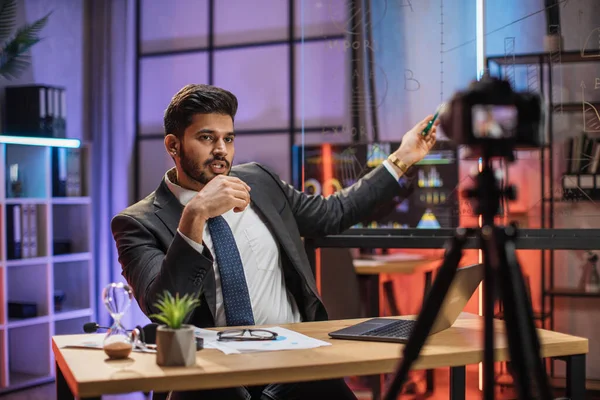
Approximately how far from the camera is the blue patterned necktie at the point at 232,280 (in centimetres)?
214

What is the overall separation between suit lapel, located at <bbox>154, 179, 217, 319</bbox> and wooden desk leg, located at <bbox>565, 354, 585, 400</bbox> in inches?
38.7

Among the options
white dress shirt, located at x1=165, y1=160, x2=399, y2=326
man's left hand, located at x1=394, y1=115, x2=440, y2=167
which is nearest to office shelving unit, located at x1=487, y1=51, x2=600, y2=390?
man's left hand, located at x1=394, y1=115, x2=440, y2=167

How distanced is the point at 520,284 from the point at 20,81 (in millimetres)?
4050

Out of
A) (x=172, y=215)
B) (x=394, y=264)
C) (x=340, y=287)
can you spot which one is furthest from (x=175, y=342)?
(x=394, y=264)

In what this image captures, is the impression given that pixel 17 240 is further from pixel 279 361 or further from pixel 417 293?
pixel 279 361

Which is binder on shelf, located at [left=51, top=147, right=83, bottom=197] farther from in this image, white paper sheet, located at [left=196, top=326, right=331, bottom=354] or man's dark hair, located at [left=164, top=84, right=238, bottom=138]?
white paper sheet, located at [left=196, top=326, right=331, bottom=354]

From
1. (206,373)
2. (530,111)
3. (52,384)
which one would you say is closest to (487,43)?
(530,111)

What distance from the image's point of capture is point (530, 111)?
1.25 metres

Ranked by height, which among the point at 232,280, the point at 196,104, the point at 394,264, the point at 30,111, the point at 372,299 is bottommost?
the point at 372,299

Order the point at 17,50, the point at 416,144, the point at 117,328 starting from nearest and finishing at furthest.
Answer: the point at 117,328
the point at 416,144
the point at 17,50

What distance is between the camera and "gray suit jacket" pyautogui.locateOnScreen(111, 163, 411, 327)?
1.92m

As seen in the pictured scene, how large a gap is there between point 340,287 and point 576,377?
2045 millimetres

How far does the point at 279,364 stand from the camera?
1.47 meters

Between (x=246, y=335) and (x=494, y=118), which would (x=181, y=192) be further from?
(x=494, y=118)
